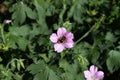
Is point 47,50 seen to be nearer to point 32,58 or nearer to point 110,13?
point 32,58

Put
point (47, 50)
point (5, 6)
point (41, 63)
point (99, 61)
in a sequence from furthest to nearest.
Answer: point (5, 6) → point (99, 61) → point (47, 50) → point (41, 63)

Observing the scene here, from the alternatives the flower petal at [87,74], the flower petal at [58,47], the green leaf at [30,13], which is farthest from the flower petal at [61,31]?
the green leaf at [30,13]

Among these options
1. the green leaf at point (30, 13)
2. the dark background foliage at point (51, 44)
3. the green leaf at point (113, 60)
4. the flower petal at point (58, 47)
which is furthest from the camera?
the green leaf at point (30, 13)

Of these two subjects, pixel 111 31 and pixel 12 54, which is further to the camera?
pixel 111 31

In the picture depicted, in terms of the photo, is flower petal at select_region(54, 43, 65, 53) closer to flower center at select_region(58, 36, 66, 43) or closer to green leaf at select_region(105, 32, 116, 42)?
flower center at select_region(58, 36, 66, 43)

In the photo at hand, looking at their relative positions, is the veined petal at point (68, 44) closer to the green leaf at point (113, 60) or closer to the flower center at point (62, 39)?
the flower center at point (62, 39)

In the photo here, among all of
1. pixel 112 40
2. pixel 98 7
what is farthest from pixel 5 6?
pixel 112 40

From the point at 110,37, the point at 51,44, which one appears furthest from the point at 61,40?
the point at 110,37
